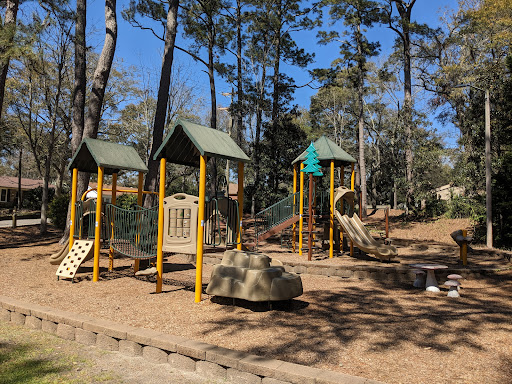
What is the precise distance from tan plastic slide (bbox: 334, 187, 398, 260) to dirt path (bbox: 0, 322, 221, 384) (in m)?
8.37

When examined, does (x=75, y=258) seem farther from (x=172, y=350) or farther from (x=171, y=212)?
(x=172, y=350)

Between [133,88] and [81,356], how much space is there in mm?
29789

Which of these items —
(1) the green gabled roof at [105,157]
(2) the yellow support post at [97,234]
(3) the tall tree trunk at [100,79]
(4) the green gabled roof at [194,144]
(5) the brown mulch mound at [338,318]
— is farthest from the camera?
(3) the tall tree trunk at [100,79]

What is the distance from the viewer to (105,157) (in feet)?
30.2

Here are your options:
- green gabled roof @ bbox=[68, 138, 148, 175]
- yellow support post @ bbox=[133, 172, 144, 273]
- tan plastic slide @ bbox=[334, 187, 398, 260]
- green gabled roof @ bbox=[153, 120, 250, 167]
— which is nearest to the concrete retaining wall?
green gabled roof @ bbox=[153, 120, 250, 167]

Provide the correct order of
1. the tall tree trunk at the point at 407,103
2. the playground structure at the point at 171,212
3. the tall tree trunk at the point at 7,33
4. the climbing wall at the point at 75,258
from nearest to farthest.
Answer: the playground structure at the point at 171,212 → the climbing wall at the point at 75,258 → the tall tree trunk at the point at 7,33 → the tall tree trunk at the point at 407,103

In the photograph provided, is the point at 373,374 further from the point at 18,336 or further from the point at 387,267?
the point at 387,267

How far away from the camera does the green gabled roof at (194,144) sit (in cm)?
704

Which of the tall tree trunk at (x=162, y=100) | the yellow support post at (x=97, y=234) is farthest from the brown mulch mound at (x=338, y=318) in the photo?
the tall tree trunk at (x=162, y=100)

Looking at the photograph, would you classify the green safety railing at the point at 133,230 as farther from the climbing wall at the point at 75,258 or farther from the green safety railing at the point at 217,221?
the green safety railing at the point at 217,221

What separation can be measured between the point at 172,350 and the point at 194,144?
4.05 metres

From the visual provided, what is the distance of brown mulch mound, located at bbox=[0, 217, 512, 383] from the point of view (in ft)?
13.3

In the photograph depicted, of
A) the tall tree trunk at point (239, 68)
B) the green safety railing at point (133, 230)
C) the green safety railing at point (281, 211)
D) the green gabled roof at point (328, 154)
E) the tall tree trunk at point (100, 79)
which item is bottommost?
the green safety railing at point (133, 230)

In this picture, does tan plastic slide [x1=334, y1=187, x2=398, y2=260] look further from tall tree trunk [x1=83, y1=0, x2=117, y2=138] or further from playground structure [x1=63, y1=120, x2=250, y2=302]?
tall tree trunk [x1=83, y1=0, x2=117, y2=138]
